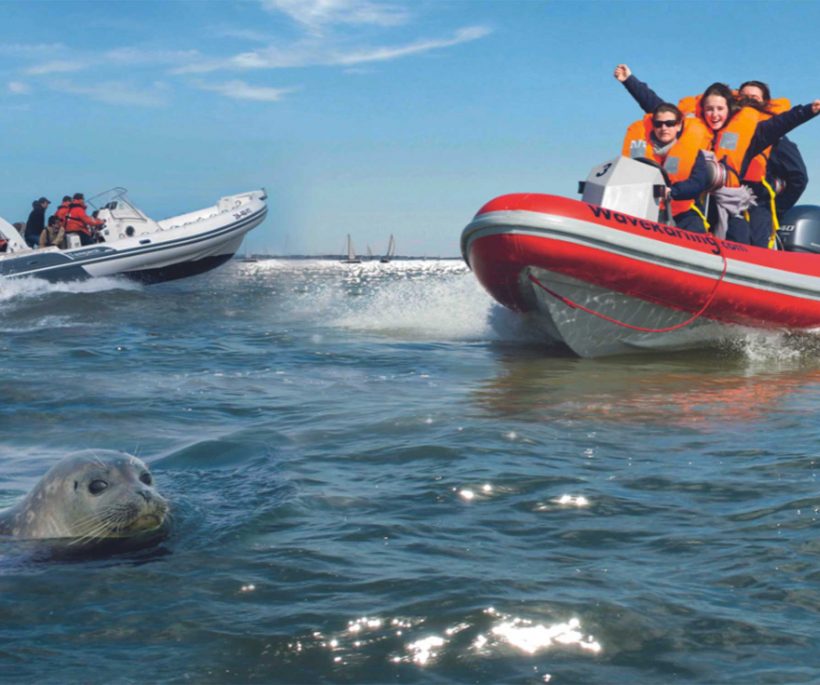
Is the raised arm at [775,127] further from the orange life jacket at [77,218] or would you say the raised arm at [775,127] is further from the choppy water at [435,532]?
the orange life jacket at [77,218]

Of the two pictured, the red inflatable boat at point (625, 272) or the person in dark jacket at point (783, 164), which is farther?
the person in dark jacket at point (783, 164)

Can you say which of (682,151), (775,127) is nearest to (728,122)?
A: (775,127)

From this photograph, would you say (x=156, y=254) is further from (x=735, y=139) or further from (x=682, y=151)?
(x=735, y=139)

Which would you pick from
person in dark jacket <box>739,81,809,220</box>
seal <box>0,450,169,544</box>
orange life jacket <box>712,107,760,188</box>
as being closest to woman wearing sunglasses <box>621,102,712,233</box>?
orange life jacket <box>712,107,760,188</box>

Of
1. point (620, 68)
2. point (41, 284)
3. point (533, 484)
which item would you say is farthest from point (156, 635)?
point (41, 284)

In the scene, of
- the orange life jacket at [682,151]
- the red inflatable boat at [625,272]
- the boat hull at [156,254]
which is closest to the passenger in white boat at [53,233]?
the boat hull at [156,254]

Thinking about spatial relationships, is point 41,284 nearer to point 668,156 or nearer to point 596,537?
point 668,156

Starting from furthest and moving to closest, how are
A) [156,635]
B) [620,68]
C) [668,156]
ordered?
[620,68], [668,156], [156,635]

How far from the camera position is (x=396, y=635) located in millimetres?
2451

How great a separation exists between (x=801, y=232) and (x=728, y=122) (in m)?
1.26

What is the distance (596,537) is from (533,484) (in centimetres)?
66

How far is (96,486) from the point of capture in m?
3.35

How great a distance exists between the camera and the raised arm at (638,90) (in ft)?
29.1

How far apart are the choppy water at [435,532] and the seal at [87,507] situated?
0.38 feet
